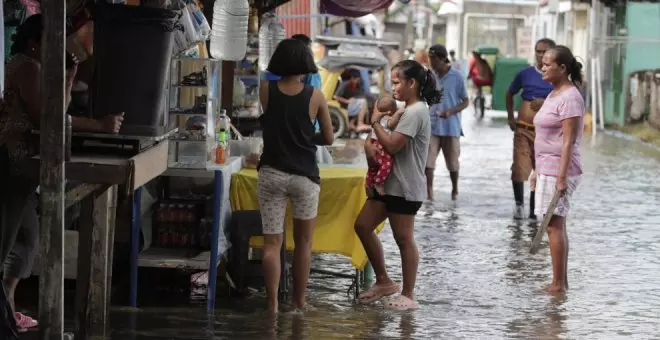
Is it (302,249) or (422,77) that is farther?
(422,77)

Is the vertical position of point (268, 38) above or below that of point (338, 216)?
above

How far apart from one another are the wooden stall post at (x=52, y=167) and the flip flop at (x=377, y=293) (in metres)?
3.12

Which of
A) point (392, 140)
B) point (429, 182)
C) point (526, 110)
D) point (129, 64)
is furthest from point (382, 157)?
point (429, 182)

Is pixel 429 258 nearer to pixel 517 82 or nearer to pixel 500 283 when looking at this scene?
pixel 500 283

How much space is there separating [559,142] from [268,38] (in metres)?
3.67

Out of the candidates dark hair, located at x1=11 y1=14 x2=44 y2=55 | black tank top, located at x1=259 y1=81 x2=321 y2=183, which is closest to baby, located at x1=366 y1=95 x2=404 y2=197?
black tank top, located at x1=259 y1=81 x2=321 y2=183

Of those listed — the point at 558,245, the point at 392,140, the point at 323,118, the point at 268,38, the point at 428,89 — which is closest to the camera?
the point at 323,118

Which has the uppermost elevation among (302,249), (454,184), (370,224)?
Result: (370,224)

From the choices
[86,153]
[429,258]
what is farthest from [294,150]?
[429,258]

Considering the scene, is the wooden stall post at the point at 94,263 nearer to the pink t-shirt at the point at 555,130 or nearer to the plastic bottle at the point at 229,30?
the plastic bottle at the point at 229,30

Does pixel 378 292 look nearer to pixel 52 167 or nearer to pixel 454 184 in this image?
pixel 52 167

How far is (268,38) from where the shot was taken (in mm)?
12281

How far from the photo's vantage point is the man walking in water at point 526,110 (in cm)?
1309

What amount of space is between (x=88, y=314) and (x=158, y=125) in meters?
1.22
